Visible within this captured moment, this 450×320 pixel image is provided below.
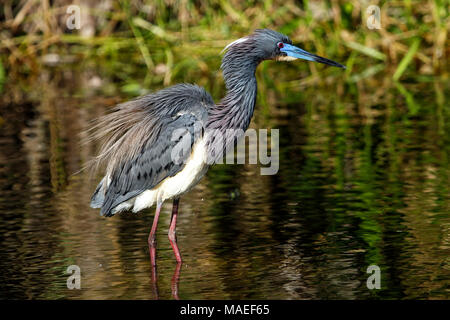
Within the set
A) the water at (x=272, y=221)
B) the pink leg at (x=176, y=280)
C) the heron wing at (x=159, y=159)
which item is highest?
the heron wing at (x=159, y=159)

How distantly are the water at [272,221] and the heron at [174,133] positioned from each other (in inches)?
18.6

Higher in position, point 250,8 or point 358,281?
point 250,8

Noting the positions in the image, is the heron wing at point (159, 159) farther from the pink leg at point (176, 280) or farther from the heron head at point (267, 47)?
the pink leg at point (176, 280)

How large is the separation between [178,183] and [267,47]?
4.58 ft

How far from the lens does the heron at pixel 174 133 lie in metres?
7.84

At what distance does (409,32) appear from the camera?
625 inches

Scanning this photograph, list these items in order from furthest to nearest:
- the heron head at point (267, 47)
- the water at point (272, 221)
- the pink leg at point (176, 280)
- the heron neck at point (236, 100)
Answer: the heron head at point (267, 47) → the heron neck at point (236, 100) → the water at point (272, 221) → the pink leg at point (176, 280)

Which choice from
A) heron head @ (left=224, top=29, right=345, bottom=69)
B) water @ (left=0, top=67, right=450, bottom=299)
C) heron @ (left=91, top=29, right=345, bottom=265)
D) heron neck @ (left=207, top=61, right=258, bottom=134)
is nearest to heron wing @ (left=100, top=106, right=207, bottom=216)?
heron @ (left=91, top=29, right=345, bottom=265)

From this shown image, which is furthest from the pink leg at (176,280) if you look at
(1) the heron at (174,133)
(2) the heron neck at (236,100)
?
(2) the heron neck at (236,100)

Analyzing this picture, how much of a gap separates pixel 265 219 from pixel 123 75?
995cm

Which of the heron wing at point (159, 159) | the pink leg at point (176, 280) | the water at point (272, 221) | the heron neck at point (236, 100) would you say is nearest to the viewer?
the pink leg at point (176, 280)

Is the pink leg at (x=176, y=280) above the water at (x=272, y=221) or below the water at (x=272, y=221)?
below
